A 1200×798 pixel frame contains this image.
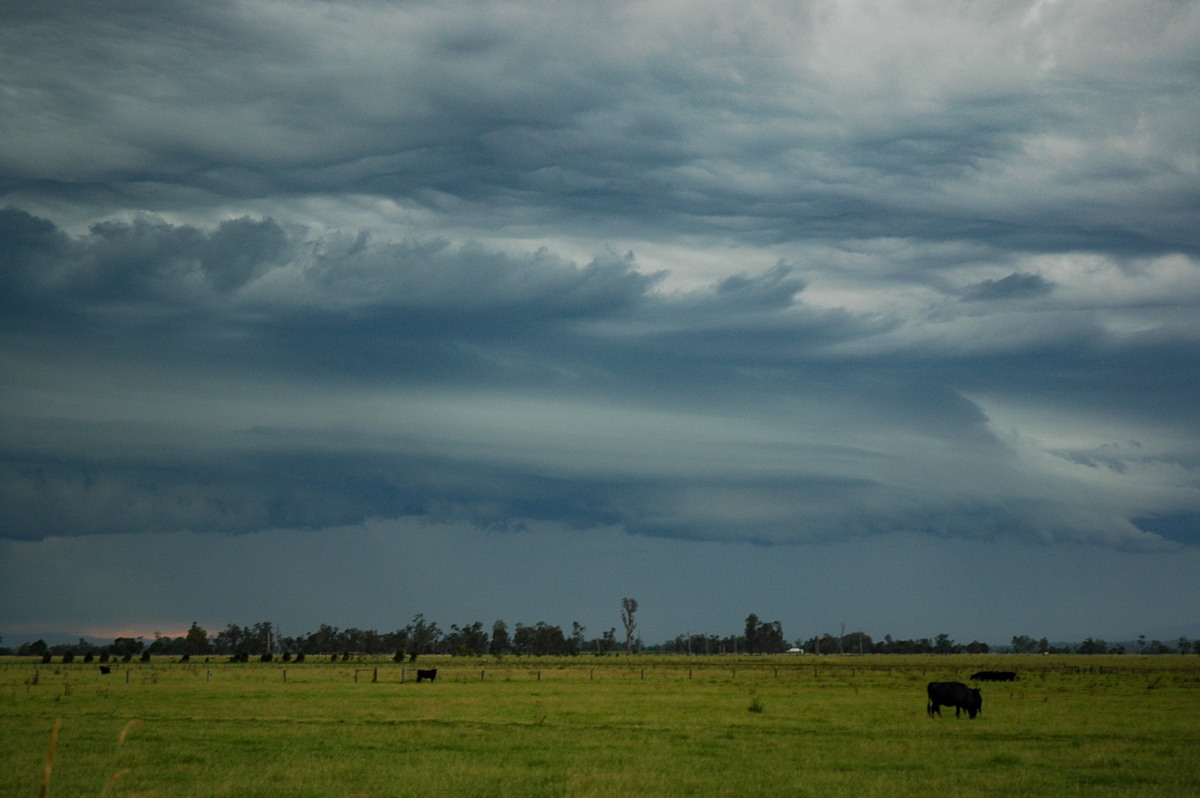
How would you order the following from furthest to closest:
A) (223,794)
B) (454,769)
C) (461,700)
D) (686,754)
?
(461,700), (686,754), (454,769), (223,794)

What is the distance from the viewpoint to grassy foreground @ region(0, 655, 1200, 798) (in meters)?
22.1

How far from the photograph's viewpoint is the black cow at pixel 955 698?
131ft

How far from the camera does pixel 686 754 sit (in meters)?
27.6

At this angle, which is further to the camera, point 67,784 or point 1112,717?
point 1112,717

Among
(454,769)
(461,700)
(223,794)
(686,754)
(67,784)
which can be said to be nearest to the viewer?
(223,794)

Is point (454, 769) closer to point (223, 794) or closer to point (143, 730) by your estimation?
point (223, 794)

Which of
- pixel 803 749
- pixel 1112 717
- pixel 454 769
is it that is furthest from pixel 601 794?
pixel 1112 717

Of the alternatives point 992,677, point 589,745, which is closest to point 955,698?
point 589,745

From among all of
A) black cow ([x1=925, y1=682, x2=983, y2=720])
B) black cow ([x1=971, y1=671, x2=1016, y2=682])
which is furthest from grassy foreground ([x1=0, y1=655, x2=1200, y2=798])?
black cow ([x1=971, y1=671, x2=1016, y2=682])

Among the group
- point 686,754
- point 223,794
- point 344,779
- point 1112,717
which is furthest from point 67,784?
point 1112,717

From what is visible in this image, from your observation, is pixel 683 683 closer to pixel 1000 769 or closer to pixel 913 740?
pixel 913 740

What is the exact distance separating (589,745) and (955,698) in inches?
736

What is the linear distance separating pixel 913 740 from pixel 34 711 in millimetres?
36465

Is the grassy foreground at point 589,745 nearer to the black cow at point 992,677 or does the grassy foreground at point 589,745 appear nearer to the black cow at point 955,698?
the black cow at point 955,698
